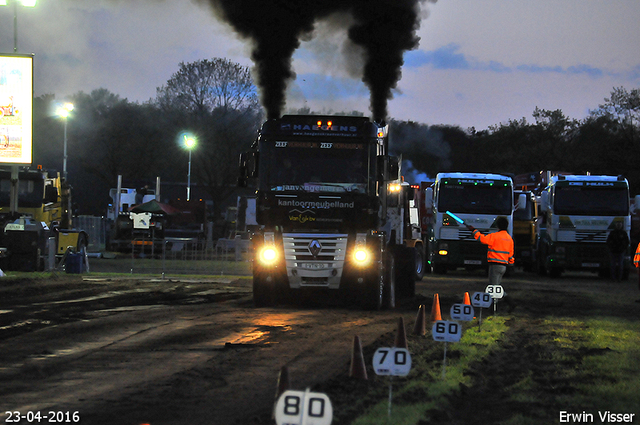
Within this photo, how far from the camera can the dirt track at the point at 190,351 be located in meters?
7.26

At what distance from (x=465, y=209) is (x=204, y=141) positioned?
3558 cm

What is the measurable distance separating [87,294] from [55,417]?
12509mm

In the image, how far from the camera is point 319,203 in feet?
49.8

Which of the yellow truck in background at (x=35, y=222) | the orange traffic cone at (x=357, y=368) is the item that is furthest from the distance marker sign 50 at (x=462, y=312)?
the yellow truck in background at (x=35, y=222)

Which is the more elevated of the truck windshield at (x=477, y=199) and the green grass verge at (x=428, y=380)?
the truck windshield at (x=477, y=199)

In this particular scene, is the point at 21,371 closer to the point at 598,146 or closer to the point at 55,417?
the point at 55,417

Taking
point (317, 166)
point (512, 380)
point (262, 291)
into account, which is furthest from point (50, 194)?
point (512, 380)

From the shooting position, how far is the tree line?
5791 cm

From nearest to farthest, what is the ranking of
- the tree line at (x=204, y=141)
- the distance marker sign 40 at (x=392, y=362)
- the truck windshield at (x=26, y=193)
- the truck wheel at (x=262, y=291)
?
the distance marker sign 40 at (x=392, y=362) → the truck wheel at (x=262, y=291) → the truck windshield at (x=26, y=193) → the tree line at (x=204, y=141)

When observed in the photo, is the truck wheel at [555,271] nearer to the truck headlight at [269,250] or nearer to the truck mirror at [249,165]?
the truck headlight at [269,250]

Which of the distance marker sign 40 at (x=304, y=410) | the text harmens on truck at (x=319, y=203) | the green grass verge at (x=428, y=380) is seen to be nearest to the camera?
the distance marker sign 40 at (x=304, y=410)

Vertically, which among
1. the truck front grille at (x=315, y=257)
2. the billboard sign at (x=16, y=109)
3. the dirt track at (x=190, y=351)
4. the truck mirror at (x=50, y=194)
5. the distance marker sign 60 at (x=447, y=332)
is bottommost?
the dirt track at (x=190, y=351)

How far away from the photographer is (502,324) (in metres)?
14.0

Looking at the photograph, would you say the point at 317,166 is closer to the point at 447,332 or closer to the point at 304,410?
the point at 447,332
